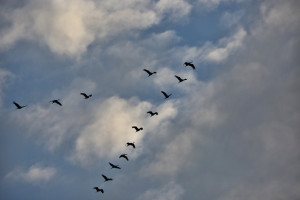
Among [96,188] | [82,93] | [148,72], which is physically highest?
[82,93]

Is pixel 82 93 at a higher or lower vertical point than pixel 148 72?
higher

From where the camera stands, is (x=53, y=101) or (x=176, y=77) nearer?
(x=176, y=77)

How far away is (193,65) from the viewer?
349 ft

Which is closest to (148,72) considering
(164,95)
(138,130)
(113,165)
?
(164,95)

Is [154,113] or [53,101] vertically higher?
[53,101]

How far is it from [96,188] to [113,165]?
793cm

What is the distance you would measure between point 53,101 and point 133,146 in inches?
818

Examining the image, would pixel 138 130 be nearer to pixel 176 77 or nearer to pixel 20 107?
pixel 176 77

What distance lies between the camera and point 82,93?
120 metres

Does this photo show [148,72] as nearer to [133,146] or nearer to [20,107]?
[133,146]

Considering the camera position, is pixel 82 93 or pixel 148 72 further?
pixel 82 93

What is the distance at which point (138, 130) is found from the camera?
11750 cm

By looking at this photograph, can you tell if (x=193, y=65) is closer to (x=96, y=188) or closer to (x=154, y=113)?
(x=154, y=113)

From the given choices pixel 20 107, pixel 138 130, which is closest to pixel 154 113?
pixel 138 130
